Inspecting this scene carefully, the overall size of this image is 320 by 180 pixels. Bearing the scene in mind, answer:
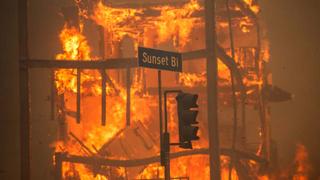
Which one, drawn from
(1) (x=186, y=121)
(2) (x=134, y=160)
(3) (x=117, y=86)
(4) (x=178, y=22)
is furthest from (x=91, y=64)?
(1) (x=186, y=121)

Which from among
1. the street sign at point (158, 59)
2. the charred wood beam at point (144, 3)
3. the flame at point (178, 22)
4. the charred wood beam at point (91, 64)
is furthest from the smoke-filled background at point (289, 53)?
the street sign at point (158, 59)

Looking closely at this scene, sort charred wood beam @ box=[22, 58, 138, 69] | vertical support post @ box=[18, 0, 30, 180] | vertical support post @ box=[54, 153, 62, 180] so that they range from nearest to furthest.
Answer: vertical support post @ box=[18, 0, 30, 180] < charred wood beam @ box=[22, 58, 138, 69] < vertical support post @ box=[54, 153, 62, 180]

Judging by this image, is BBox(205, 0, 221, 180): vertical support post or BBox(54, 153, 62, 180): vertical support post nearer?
BBox(205, 0, 221, 180): vertical support post

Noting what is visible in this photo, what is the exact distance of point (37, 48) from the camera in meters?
15.3

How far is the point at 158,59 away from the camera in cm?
626

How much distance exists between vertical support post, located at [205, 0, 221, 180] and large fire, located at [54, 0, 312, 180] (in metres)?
2.26

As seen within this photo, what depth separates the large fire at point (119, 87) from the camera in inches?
603

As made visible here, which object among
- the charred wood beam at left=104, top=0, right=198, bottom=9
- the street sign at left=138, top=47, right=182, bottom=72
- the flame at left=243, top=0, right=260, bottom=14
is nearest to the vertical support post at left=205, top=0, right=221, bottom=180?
the charred wood beam at left=104, top=0, right=198, bottom=9

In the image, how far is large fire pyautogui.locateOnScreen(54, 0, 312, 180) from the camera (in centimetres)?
1532

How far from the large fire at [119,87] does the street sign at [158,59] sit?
30.6 feet

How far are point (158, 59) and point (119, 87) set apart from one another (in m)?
9.79

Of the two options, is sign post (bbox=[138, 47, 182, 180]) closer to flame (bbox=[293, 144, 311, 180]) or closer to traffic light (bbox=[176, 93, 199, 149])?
traffic light (bbox=[176, 93, 199, 149])

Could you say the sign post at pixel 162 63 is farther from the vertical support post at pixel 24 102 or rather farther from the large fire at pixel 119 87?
the large fire at pixel 119 87

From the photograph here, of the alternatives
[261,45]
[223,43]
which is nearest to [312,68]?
[261,45]
